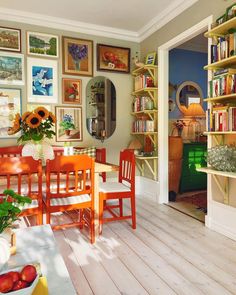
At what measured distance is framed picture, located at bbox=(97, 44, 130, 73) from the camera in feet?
12.9

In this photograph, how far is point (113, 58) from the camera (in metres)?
4.04

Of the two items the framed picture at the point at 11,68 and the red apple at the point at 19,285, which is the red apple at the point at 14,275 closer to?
the red apple at the point at 19,285

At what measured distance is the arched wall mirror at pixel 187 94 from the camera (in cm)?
486

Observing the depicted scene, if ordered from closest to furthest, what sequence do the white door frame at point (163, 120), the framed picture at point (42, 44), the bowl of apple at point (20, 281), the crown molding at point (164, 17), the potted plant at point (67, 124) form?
1. the bowl of apple at point (20, 281)
2. the crown molding at point (164, 17)
3. the framed picture at point (42, 44)
4. the white door frame at point (163, 120)
5. the potted plant at point (67, 124)

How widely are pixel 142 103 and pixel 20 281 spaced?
335 cm

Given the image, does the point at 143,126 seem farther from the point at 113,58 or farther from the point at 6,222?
the point at 6,222

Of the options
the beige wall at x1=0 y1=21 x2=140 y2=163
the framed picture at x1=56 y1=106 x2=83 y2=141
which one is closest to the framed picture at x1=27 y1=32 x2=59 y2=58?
the beige wall at x1=0 y1=21 x2=140 y2=163

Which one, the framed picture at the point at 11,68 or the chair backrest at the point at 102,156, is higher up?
the framed picture at the point at 11,68

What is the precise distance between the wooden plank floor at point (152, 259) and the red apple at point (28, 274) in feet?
3.07

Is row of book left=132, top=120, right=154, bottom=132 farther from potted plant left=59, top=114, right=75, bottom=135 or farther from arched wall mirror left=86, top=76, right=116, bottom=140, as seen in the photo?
potted plant left=59, top=114, right=75, bottom=135

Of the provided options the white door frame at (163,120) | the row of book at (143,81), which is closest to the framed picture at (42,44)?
the row of book at (143,81)

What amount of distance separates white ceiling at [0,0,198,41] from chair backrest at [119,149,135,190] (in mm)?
1999

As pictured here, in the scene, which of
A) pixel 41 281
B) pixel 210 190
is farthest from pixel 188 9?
pixel 41 281

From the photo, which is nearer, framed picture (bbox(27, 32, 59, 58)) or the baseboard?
the baseboard
